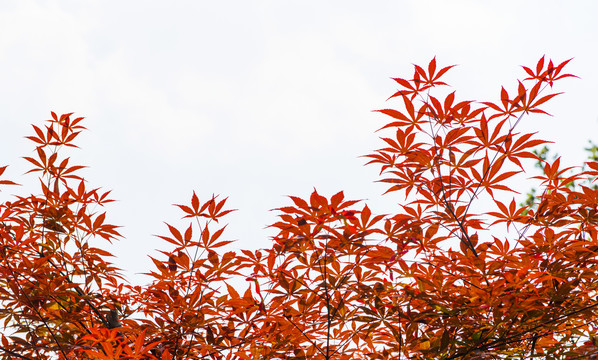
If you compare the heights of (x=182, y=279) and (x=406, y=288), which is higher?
(x=182, y=279)

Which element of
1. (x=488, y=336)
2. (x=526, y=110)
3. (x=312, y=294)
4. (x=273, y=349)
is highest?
(x=526, y=110)

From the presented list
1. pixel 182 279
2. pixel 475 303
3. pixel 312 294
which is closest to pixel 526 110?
pixel 475 303

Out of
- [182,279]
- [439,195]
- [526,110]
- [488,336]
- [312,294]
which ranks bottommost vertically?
[488,336]

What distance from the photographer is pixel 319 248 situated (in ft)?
7.45

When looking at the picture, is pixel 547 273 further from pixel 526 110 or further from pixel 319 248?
pixel 319 248

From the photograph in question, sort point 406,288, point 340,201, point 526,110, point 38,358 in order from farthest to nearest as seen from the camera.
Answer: point 38,358
point 526,110
point 406,288
point 340,201

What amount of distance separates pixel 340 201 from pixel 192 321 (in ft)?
3.09

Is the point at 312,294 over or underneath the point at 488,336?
over

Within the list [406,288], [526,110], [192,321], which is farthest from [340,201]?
[526,110]

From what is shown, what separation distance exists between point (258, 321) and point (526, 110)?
1691 millimetres

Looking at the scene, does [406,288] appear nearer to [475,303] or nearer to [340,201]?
[475,303]

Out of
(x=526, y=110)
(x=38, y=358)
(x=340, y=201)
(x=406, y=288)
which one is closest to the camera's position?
(x=340, y=201)

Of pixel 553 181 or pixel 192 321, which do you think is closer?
pixel 192 321

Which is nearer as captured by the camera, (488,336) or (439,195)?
(488,336)
